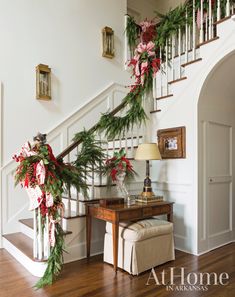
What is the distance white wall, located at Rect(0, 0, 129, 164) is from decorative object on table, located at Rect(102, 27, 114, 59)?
0.31 feet

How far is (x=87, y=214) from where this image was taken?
3.29 meters

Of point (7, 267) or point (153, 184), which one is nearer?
point (7, 267)

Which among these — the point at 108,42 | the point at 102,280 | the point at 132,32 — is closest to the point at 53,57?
the point at 108,42

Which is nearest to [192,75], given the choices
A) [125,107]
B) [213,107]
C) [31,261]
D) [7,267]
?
[213,107]

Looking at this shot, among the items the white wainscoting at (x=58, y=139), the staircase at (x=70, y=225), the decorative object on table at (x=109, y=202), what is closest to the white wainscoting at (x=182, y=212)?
the staircase at (x=70, y=225)

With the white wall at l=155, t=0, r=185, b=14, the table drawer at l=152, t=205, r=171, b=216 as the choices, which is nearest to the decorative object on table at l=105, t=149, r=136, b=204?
the table drawer at l=152, t=205, r=171, b=216

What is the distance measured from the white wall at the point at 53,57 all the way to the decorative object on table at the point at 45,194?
1.25 meters

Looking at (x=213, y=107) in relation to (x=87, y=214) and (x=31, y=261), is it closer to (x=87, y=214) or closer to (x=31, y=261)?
(x=87, y=214)

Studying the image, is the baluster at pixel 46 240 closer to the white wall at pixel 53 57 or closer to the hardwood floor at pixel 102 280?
the hardwood floor at pixel 102 280

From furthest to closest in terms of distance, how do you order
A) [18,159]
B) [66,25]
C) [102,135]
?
[66,25], [102,135], [18,159]

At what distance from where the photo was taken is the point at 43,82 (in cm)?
414

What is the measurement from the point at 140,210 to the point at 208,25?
102 inches

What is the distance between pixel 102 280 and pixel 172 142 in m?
2.04

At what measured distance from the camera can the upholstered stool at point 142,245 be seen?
284 cm
